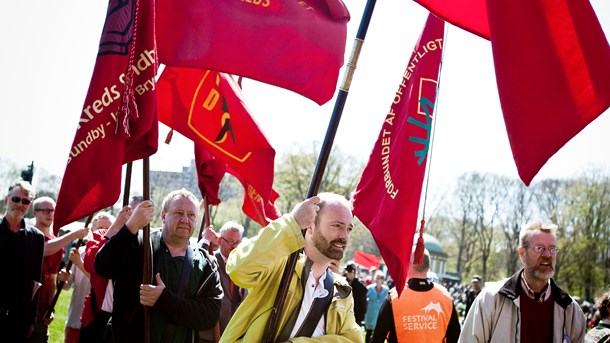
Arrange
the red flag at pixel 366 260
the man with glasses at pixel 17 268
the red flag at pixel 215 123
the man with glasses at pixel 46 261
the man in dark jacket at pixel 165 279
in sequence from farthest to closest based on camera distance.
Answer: the red flag at pixel 366 260 → the man with glasses at pixel 46 261 → the red flag at pixel 215 123 → the man with glasses at pixel 17 268 → the man in dark jacket at pixel 165 279

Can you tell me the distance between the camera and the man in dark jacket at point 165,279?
4.78 metres

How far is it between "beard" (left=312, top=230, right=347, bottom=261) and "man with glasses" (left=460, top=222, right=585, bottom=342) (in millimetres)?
1953

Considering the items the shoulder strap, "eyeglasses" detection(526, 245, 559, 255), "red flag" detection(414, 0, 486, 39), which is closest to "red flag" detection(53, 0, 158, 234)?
the shoulder strap

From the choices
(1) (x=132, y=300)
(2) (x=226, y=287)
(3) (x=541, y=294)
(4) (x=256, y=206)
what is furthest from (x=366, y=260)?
(1) (x=132, y=300)

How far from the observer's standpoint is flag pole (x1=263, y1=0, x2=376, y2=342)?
3.68 metres

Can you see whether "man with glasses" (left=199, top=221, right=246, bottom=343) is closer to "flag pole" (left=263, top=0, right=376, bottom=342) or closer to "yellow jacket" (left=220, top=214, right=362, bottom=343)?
"yellow jacket" (left=220, top=214, right=362, bottom=343)

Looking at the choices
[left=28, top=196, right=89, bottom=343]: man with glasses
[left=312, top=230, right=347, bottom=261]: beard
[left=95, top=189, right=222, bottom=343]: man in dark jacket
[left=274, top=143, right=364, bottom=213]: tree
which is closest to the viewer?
[left=312, top=230, right=347, bottom=261]: beard

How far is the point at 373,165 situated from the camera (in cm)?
584

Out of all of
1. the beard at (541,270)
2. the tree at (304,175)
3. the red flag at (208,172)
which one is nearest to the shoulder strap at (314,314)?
the beard at (541,270)

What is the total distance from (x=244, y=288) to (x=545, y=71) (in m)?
2.58

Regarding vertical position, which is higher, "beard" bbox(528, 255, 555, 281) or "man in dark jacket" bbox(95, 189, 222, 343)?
"beard" bbox(528, 255, 555, 281)

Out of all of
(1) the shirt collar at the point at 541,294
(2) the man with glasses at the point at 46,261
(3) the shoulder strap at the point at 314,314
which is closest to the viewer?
(3) the shoulder strap at the point at 314,314

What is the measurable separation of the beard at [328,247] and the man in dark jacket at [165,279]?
4.29ft

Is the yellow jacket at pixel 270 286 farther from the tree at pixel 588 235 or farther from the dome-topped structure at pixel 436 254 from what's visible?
the dome-topped structure at pixel 436 254
